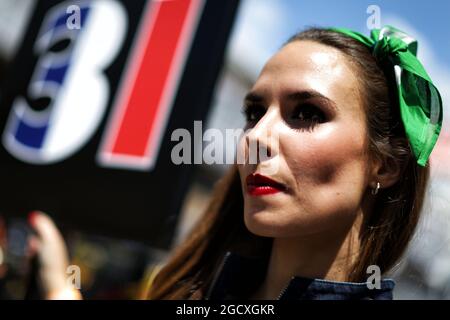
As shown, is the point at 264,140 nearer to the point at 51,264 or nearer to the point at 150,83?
the point at 51,264

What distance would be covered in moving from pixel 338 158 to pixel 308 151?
0.23ft

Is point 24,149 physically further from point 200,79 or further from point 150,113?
point 200,79

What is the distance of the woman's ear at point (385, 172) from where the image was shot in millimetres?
1216

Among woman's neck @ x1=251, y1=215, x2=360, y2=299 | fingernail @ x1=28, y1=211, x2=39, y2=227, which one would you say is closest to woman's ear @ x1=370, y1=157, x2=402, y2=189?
woman's neck @ x1=251, y1=215, x2=360, y2=299

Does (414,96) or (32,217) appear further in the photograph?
(32,217)

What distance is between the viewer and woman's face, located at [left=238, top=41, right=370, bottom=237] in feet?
3.71

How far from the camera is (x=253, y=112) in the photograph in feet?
4.39

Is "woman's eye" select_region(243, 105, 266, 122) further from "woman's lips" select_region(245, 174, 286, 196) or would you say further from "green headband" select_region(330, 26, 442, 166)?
"green headband" select_region(330, 26, 442, 166)


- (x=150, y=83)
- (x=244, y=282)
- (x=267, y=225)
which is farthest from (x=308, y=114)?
(x=150, y=83)

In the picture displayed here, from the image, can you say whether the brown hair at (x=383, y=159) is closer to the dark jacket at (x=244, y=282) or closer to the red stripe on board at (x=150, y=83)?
the dark jacket at (x=244, y=282)

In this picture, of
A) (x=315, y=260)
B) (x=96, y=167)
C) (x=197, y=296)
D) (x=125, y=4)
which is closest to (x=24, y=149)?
(x=96, y=167)

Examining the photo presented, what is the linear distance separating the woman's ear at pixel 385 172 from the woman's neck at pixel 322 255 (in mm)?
116

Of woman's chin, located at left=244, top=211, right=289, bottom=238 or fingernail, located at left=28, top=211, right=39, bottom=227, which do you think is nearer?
woman's chin, located at left=244, top=211, right=289, bottom=238
